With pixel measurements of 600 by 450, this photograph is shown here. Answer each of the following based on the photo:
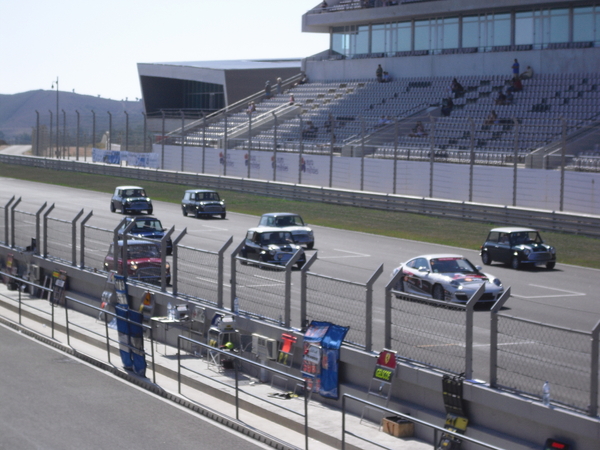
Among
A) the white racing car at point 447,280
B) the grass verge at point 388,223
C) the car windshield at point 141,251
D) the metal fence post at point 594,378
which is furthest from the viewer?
the grass verge at point 388,223

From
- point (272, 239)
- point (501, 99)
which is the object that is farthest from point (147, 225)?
point (501, 99)

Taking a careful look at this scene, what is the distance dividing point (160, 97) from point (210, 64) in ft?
22.0

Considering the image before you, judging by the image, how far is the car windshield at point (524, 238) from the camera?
25656 millimetres

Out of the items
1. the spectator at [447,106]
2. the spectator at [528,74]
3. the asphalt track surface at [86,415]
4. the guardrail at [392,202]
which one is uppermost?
the spectator at [528,74]

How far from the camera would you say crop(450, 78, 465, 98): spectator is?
51.3 m

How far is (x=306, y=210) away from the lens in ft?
132

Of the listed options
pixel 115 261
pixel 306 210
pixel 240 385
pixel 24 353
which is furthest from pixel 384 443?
pixel 306 210

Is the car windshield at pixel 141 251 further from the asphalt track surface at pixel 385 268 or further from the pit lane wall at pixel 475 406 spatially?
the pit lane wall at pixel 475 406

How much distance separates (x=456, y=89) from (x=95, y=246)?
3723 cm

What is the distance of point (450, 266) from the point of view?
20.0 m

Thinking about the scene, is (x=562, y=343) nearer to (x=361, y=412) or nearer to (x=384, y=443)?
(x=384, y=443)

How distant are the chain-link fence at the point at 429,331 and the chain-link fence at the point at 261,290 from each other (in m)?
2.34

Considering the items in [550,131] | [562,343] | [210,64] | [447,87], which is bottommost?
[562,343]

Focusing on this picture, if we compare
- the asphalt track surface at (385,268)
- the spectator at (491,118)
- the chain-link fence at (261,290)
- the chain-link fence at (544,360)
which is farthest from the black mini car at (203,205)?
Answer: the chain-link fence at (544,360)
